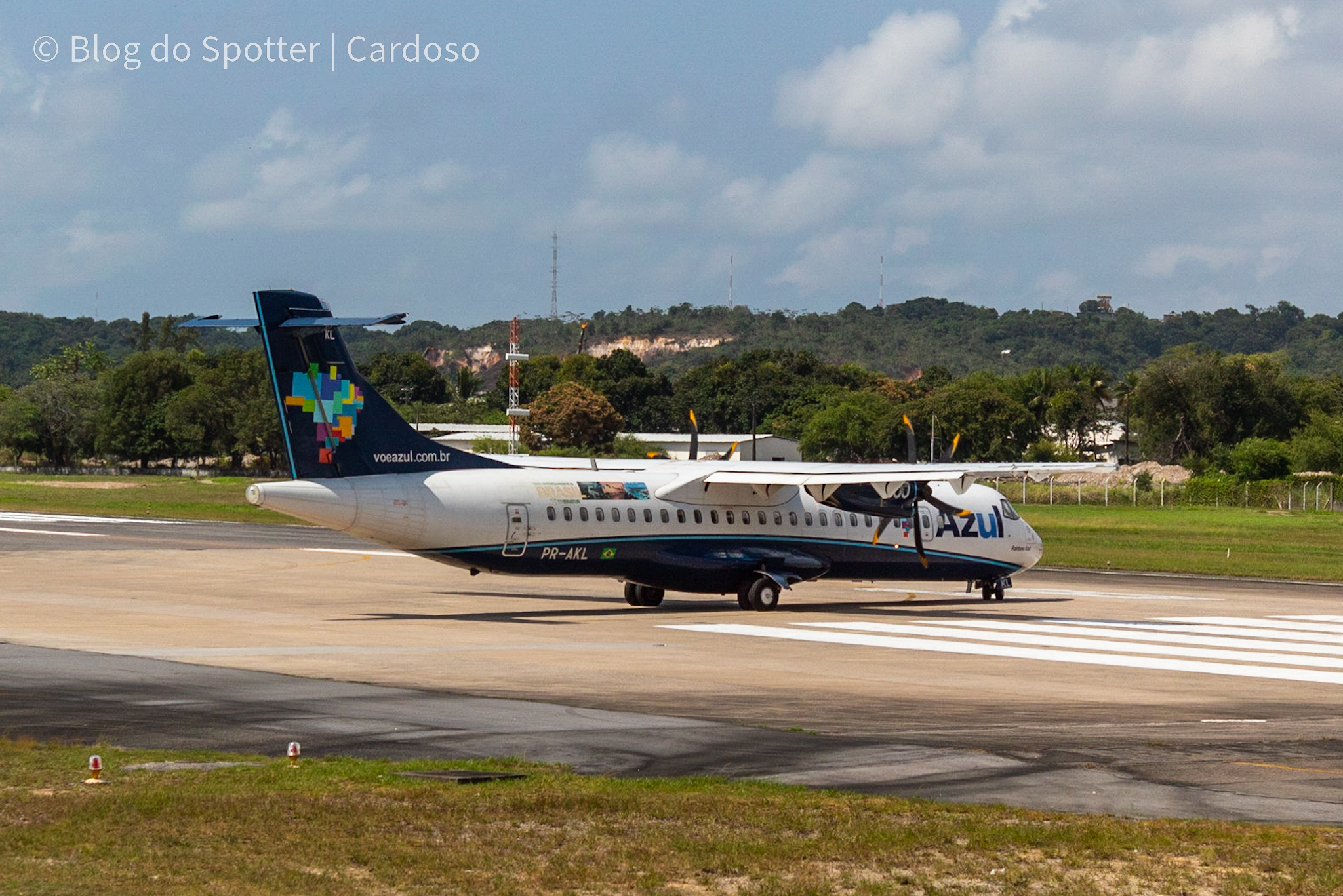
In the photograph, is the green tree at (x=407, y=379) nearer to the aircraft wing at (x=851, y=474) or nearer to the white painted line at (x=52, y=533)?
the white painted line at (x=52, y=533)

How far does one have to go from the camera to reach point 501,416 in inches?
5335

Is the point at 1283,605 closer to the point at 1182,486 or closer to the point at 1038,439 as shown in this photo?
the point at 1182,486

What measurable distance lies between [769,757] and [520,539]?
15708 mm

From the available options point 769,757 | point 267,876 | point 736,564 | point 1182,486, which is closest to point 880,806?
point 769,757

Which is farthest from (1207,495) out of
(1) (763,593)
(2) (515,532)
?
(2) (515,532)

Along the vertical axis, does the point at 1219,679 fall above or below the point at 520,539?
below

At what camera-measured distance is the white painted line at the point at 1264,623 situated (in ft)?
99.5

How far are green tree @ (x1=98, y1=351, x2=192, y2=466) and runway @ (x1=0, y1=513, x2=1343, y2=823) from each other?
9203 centimetres

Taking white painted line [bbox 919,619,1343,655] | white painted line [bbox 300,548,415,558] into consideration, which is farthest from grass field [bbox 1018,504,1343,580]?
white painted line [bbox 300,548,415,558]

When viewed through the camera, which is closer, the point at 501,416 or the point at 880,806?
the point at 880,806

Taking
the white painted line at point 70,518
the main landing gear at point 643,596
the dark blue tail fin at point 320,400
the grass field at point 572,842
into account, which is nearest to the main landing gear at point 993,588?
the main landing gear at point 643,596

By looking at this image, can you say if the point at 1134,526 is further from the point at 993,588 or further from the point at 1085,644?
the point at 1085,644

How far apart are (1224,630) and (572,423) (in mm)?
90544

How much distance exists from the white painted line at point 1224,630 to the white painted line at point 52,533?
35.0 metres
